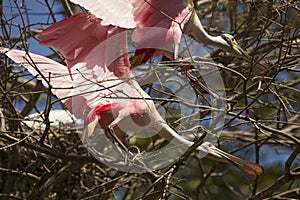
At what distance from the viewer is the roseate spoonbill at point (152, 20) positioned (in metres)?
1.58

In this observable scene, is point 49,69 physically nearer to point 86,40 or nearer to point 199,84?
point 86,40

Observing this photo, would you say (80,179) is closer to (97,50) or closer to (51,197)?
(51,197)

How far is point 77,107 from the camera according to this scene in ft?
5.44

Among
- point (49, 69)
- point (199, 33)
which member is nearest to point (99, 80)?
point (49, 69)

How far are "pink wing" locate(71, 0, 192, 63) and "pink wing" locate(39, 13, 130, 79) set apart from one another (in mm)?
50

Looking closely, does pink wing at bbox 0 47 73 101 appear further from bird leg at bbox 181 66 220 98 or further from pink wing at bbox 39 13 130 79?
bird leg at bbox 181 66 220 98

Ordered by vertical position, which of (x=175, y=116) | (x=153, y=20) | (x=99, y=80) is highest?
(x=153, y=20)

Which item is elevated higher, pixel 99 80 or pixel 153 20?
pixel 153 20

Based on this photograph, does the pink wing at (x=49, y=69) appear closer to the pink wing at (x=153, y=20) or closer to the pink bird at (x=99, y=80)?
the pink bird at (x=99, y=80)

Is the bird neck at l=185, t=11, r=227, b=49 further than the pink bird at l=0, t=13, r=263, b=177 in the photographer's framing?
Yes

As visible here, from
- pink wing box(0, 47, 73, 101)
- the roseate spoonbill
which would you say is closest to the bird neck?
the roseate spoonbill

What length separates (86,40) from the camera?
1.72m

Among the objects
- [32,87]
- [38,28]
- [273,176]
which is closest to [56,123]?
[32,87]

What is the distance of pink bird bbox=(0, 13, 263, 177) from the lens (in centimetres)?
156
